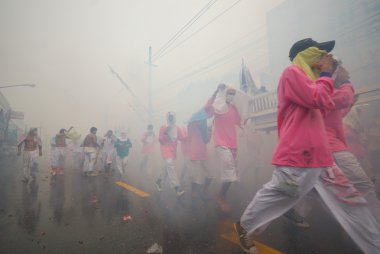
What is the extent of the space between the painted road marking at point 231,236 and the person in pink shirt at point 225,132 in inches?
26.6

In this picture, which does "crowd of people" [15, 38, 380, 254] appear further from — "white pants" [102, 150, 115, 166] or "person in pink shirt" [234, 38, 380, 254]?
"white pants" [102, 150, 115, 166]

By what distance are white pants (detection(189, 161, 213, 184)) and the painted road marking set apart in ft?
6.43

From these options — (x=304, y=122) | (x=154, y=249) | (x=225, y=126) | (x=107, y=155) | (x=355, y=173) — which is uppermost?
(x=225, y=126)

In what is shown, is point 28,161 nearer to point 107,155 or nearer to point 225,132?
point 107,155

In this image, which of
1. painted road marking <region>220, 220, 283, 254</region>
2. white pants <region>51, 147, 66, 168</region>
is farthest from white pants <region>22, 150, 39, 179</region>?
painted road marking <region>220, 220, 283, 254</region>

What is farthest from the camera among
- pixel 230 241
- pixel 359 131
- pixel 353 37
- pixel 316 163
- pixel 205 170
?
pixel 353 37

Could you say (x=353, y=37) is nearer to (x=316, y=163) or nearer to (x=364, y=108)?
(x=364, y=108)

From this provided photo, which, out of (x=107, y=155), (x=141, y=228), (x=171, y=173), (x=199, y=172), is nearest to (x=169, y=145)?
(x=171, y=173)

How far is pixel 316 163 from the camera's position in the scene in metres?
2.13

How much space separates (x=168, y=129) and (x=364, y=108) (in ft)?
27.8

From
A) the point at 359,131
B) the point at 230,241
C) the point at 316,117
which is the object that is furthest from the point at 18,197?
the point at 359,131

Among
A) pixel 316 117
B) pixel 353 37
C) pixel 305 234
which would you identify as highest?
pixel 353 37

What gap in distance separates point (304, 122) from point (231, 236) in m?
1.65

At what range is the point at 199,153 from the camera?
216 inches
